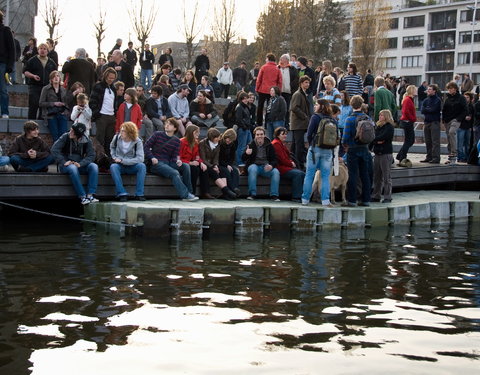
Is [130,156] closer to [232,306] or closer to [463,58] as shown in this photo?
[232,306]

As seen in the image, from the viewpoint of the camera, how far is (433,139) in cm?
2042

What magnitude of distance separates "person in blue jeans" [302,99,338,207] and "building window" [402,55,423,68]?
303 ft

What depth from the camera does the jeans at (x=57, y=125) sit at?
15891 mm

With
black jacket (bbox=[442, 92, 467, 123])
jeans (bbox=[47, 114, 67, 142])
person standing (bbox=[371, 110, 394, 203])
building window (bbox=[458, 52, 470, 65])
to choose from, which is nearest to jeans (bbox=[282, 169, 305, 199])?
person standing (bbox=[371, 110, 394, 203])

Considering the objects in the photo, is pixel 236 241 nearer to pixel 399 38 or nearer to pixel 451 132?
pixel 451 132

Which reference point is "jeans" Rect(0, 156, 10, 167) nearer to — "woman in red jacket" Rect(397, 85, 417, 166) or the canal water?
the canal water

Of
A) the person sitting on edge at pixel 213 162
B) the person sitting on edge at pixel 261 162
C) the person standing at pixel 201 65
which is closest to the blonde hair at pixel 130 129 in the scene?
the person sitting on edge at pixel 213 162

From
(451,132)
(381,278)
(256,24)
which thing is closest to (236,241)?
(381,278)

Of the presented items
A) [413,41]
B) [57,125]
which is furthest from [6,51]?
[413,41]

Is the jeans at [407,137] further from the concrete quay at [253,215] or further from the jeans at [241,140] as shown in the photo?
the jeans at [241,140]

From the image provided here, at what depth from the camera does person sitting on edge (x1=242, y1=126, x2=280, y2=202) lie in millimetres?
15719

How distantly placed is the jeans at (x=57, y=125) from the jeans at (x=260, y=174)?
3.86 m

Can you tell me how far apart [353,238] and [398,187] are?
595cm

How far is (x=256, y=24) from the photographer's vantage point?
61625mm
